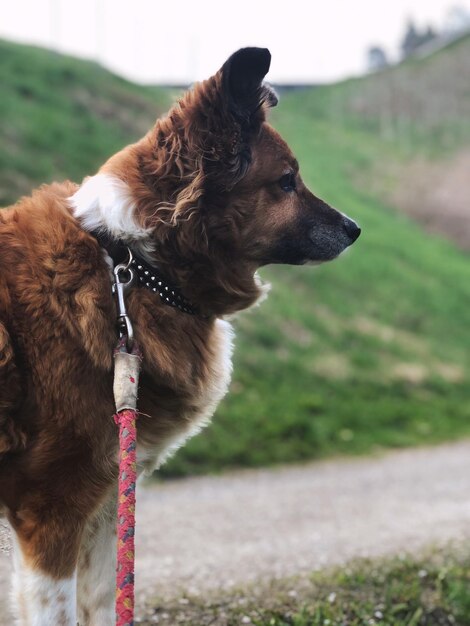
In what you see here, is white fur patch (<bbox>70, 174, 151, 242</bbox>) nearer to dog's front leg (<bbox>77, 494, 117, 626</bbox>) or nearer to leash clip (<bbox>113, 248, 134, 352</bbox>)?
leash clip (<bbox>113, 248, 134, 352</bbox>)

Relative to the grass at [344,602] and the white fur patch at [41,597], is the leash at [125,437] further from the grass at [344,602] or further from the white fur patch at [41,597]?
the grass at [344,602]

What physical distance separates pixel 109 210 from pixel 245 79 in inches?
32.0

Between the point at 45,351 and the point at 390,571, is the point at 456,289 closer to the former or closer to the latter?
the point at 390,571

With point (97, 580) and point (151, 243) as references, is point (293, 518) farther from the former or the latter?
point (151, 243)

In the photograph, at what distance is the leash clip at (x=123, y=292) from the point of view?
2936 millimetres

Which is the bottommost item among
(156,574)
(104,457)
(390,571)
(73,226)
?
(156,574)

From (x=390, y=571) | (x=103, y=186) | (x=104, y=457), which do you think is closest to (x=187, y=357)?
(x=104, y=457)

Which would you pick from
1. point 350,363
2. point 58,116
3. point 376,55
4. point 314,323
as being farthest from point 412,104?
point 376,55

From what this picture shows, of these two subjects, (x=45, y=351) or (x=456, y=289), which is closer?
(x=45, y=351)

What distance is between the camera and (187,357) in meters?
3.23

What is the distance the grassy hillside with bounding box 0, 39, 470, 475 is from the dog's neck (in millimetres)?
6664

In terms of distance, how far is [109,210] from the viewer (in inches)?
123

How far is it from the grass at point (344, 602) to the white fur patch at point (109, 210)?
2.27 meters

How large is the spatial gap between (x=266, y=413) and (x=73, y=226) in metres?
8.35
